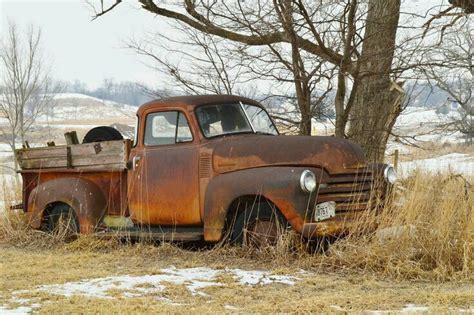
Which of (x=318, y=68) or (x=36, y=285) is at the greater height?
(x=318, y=68)

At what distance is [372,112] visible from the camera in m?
9.68

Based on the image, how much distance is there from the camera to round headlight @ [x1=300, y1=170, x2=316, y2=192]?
19.6 feet

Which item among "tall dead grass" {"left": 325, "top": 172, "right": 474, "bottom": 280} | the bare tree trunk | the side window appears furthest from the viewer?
the bare tree trunk

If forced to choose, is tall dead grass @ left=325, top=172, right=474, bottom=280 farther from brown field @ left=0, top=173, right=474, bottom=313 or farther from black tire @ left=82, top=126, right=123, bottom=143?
black tire @ left=82, top=126, right=123, bottom=143

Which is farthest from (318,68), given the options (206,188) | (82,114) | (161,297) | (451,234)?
(82,114)

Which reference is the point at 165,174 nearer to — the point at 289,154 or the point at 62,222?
the point at 289,154

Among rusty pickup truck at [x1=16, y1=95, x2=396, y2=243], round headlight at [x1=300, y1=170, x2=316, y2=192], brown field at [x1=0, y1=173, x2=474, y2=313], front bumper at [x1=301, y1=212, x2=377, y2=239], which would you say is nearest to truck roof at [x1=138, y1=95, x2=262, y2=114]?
rusty pickup truck at [x1=16, y1=95, x2=396, y2=243]

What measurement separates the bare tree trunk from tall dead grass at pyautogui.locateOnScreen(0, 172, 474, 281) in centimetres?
274

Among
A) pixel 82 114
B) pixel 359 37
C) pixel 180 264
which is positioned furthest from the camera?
pixel 82 114

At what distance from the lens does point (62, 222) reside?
25.9 ft

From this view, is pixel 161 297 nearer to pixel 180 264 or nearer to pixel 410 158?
pixel 180 264

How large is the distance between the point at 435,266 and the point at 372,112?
4.35 m

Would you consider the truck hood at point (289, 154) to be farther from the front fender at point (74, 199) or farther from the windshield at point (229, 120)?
the front fender at point (74, 199)

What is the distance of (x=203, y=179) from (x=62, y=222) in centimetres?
231
